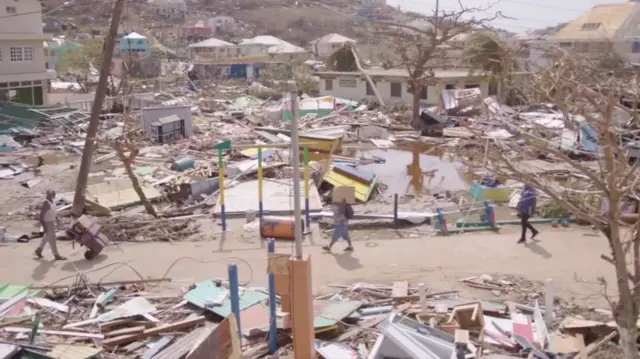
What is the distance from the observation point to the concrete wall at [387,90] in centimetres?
4062

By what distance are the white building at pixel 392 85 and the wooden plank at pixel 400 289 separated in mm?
29492

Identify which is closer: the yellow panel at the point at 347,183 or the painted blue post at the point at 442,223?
the painted blue post at the point at 442,223

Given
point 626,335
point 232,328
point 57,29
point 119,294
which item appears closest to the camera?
point 626,335

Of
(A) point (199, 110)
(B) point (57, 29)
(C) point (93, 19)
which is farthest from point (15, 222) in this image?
(C) point (93, 19)

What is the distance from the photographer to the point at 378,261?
41.1 ft

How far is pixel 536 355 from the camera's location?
819 cm

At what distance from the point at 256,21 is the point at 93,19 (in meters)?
35.5

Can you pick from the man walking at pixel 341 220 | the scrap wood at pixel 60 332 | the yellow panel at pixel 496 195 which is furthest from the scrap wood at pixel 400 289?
the yellow panel at pixel 496 195

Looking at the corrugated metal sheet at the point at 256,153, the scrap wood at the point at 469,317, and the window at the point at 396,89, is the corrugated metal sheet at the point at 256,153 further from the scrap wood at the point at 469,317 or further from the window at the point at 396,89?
the window at the point at 396,89

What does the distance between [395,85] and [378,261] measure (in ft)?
103

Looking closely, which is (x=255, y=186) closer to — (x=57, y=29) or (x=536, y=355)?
(x=536, y=355)

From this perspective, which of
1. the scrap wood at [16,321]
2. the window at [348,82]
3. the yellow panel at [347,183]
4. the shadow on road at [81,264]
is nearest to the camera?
the scrap wood at [16,321]

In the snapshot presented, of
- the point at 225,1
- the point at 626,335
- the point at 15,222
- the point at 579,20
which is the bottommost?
the point at 15,222

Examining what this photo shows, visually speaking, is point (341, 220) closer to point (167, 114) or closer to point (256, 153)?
point (256, 153)
